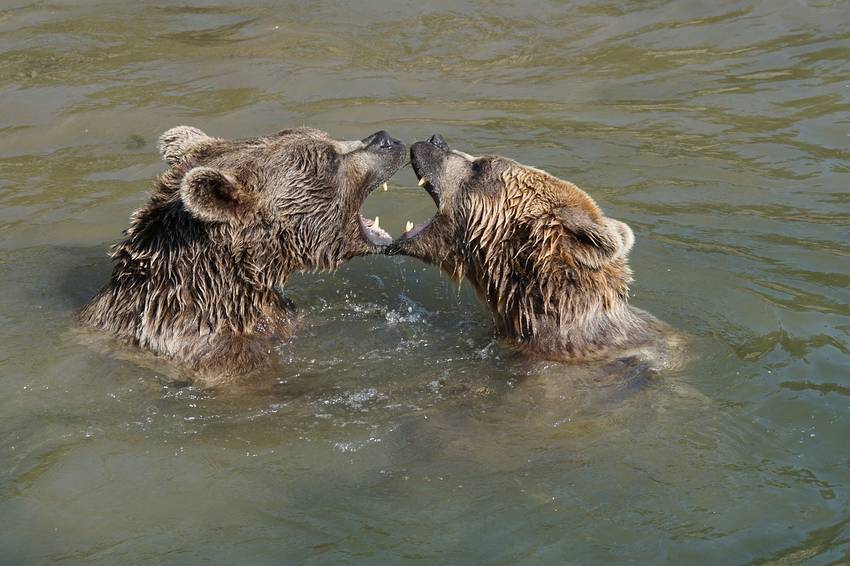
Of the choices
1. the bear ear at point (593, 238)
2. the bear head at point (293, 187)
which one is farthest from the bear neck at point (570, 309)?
the bear head at point (293, 187)

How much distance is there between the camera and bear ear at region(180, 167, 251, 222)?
270 inches

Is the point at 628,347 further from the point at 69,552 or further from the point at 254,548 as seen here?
the point at 69,552

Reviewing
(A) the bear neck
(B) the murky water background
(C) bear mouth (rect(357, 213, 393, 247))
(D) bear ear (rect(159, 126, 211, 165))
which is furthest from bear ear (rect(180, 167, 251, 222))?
(A) the bear neck

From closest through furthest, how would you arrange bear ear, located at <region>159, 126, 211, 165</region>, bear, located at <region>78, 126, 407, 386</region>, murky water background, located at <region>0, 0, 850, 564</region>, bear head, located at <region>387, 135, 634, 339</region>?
murky water background, located at <region>0, 0, 850, 564</region> → bear, located at <region>78, 126, 407, 386</region> → bear head, located at <region>387, 135, 634, 339</region> → bear ear, located at <region>159, 126, 211, 165</region>

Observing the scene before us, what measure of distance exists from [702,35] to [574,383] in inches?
287

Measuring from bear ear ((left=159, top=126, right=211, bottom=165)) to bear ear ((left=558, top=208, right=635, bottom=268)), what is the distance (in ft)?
8.40

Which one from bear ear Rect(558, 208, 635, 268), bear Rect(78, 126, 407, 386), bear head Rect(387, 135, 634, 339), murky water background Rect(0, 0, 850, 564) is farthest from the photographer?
bear head Rect(387, 135, 634, 339)

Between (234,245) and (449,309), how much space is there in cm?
200

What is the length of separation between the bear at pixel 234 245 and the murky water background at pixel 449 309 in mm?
281

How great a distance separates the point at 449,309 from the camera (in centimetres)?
880

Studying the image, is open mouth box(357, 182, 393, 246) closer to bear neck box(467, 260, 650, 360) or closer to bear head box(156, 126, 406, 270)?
bear head box(156, 126, 406, 270)

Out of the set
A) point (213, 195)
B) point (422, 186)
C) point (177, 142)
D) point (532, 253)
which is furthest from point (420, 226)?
point (177, 142)

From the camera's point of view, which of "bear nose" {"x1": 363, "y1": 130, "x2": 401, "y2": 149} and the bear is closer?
the bear

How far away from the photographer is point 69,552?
578cm
